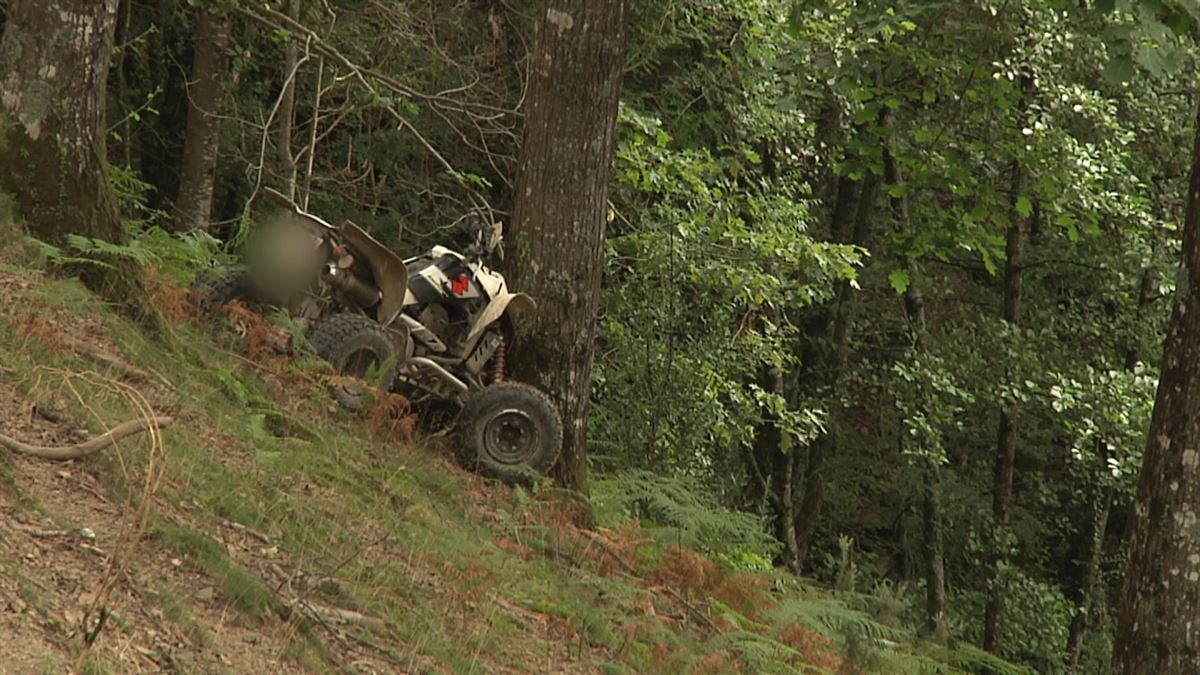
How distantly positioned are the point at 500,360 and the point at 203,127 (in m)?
6.20

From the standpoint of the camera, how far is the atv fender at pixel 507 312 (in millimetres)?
9469

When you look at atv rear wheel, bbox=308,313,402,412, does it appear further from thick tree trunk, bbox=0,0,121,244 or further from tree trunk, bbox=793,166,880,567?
tree trunk, bbox=793,166,880,567

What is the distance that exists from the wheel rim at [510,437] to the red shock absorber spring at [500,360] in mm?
508

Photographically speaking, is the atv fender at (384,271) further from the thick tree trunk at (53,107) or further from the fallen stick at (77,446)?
the fallen stick at (77,446)

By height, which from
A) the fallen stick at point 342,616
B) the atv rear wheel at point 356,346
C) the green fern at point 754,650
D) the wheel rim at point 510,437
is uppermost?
the atv rear wheel at point 356,346

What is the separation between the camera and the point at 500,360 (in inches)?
388

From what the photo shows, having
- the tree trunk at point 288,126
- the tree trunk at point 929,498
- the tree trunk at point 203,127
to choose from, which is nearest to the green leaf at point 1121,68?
the tree trunk at point 288,126

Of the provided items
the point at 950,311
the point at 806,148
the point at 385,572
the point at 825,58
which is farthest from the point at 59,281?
the point at 950,311

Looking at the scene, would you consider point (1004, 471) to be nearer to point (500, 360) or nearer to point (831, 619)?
point (831, 619)

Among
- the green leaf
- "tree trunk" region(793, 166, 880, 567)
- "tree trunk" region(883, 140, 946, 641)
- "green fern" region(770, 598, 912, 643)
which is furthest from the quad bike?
"tree trunk" region(793, 166, 880, 567)

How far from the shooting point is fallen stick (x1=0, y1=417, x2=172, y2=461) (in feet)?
19.3

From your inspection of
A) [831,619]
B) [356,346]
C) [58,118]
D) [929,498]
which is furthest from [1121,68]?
[929,498]

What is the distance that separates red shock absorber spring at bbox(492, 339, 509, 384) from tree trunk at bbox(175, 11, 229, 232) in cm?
572

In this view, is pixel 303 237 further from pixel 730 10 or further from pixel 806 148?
pixel 806 148
